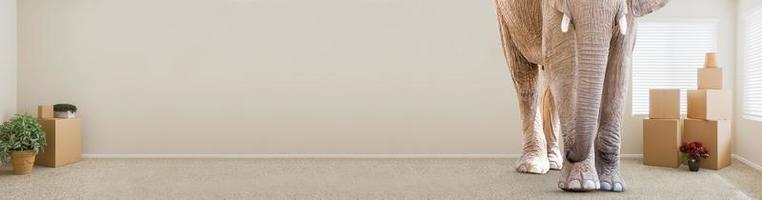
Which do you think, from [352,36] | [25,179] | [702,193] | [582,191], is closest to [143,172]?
[25,179]

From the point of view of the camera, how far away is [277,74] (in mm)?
5473

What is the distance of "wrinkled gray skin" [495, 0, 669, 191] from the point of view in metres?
3.07

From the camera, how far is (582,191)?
338 cm

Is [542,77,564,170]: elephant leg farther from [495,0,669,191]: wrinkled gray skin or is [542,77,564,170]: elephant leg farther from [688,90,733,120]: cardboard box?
[688,90,733,120]: cardboard box

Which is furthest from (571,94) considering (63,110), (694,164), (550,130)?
(63,110)

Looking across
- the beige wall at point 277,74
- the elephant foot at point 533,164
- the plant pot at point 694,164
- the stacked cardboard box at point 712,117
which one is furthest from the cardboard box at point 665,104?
the elephant foot at point 533,164

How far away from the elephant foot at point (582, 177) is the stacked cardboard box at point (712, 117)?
1899mm

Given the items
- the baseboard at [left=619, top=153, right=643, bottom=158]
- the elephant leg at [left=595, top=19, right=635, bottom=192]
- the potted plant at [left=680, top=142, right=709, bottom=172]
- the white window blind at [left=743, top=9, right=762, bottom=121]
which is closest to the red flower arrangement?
the potted plant at [left=680, top=142, right=709, bottom=172]

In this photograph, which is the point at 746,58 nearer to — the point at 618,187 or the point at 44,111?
the point at 618,187

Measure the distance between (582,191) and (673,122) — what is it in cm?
190

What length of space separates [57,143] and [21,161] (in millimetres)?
425

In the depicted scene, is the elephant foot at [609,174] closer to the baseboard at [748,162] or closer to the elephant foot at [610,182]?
the elephant foot at [610,182]

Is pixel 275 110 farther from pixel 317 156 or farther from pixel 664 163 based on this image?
pixel 664 163

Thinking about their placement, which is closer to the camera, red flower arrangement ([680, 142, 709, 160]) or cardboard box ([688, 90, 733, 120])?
red flower arrangement ([680, 142, 709, 160])
